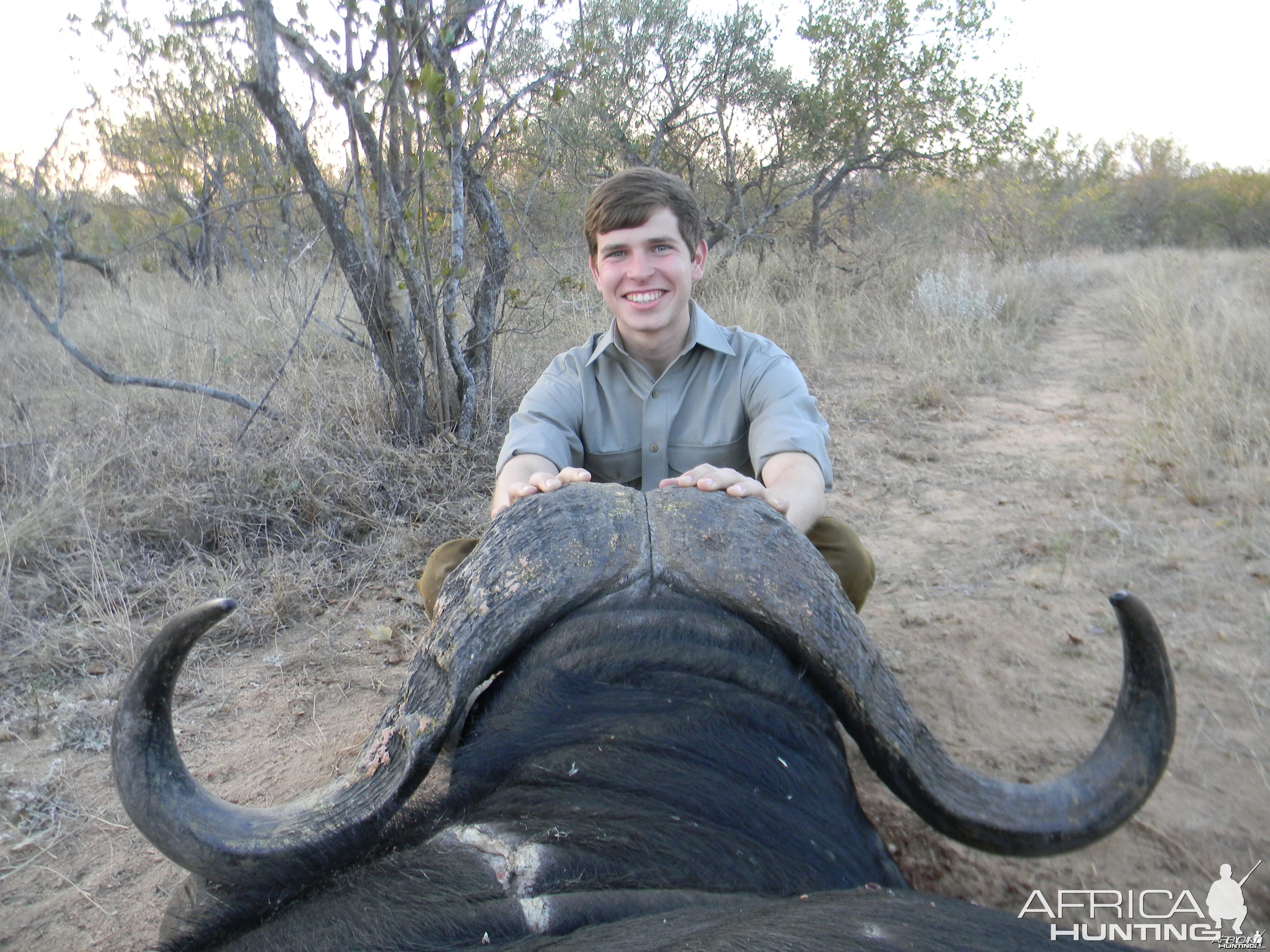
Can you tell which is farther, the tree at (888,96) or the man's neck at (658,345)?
the tree at (888,96)

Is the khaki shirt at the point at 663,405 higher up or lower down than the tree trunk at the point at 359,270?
lower down

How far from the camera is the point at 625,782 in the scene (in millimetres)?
1186

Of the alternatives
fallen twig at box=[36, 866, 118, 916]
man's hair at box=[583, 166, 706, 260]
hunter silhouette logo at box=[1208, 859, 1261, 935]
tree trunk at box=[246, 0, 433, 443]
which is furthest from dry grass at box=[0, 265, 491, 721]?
hunter silhouette logo at box=[1208, 859, 1261, 935]

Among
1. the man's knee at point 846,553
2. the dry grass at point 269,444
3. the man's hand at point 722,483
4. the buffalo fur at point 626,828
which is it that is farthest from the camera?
the dry grass at point 269,444

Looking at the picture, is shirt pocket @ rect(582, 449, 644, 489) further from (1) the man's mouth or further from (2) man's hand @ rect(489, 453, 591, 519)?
(1) the man's mouth

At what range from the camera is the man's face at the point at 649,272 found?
8.66 feet

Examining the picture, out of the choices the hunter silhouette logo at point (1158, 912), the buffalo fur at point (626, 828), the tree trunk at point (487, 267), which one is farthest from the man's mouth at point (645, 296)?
the tree trunk at point (487, 267)

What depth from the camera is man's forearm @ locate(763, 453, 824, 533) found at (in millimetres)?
2160

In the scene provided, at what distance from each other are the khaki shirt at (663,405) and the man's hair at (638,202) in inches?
13.5

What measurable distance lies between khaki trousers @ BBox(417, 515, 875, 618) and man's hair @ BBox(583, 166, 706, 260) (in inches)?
43.6

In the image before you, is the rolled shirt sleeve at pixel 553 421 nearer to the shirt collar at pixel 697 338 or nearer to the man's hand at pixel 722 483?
the shirt collar at pixel 697 338

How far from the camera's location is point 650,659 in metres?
1.29

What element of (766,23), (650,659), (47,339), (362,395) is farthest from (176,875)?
(766,23)

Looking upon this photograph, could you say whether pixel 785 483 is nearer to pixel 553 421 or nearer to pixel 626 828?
pixel 553 421
